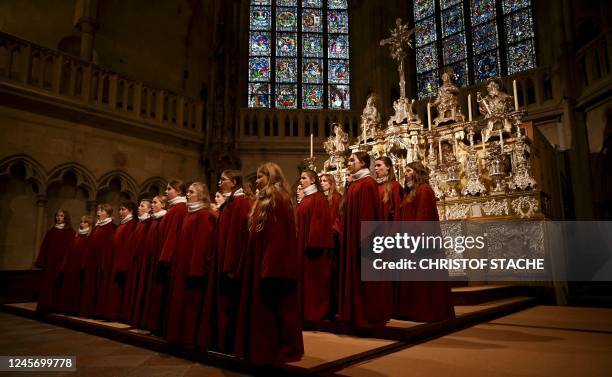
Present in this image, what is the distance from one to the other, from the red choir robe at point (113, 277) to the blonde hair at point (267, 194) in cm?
265

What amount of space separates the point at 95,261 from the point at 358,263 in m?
4.21

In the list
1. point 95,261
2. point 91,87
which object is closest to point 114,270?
point 95,261

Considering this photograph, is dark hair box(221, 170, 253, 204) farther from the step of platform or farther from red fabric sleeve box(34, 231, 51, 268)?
red fabric sleeve box(34, 231, 51, 268)

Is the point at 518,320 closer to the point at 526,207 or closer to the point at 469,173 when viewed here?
the point at 526,207

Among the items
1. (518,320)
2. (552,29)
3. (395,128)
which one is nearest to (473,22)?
(552,29)

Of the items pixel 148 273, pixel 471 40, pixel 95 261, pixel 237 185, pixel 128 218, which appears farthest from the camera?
pixel 471 40

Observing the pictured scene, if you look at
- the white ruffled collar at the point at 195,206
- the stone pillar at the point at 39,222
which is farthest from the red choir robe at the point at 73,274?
the white ruffled collar at the point at 195,206

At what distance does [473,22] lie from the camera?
12.4 metres

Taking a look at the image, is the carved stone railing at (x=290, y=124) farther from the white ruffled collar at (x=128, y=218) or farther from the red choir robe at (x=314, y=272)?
the red choir robe at (x=314, y=272)

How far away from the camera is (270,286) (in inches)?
122

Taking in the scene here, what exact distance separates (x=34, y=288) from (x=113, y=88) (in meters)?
4.75

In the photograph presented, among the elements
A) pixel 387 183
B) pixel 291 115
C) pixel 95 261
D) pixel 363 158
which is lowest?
pixel 95 261

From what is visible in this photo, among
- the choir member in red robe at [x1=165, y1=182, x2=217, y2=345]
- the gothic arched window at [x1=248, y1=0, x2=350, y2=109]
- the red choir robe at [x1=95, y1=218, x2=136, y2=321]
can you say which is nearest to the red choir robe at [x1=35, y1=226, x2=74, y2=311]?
the red choir robe at [x1=95, y1=218, x2=136, y2=321]

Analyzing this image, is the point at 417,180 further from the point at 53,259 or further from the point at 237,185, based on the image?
the point at 53,259
